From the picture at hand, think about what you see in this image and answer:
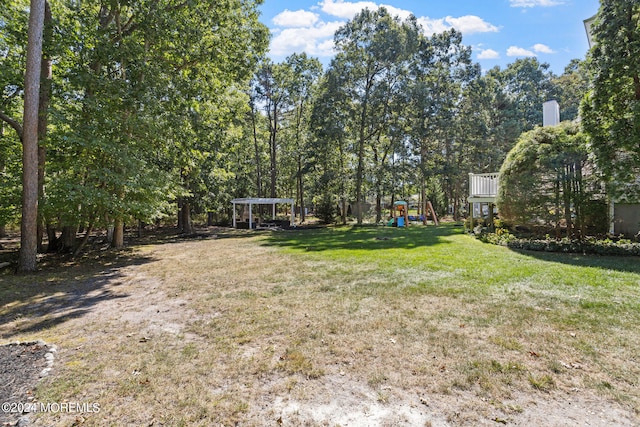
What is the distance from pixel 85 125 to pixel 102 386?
26.1 ft

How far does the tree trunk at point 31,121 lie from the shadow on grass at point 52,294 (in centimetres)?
131

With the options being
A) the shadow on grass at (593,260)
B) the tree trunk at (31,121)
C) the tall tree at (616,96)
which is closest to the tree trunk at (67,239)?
the tree trunk at (31,121)

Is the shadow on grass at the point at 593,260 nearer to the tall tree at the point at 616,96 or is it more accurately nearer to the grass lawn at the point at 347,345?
the grass lawn at the point at 347,345

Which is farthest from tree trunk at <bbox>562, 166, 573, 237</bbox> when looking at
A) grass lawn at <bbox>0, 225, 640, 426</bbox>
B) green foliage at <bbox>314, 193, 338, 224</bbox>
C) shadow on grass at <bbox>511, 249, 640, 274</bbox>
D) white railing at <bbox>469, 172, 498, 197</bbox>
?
green foliage at <bbox>314, 193, 338, 224</bbox>

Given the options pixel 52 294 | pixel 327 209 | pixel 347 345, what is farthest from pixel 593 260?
pixel 327 209

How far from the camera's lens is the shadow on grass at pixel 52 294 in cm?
448

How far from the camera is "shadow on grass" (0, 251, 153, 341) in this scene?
4477 millimetres

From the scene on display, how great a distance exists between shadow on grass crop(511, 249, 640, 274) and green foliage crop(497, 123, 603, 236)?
3.77 ft

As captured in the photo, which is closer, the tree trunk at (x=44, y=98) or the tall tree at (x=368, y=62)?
the tree trunk at (x=44, y=98)

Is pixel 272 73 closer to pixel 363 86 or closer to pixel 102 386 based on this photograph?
pixel 363 86

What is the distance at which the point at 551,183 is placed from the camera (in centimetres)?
913

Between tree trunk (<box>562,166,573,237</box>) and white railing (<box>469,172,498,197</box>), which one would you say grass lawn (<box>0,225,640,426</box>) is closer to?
tree trunk (<box>562,166,573,237</box>)

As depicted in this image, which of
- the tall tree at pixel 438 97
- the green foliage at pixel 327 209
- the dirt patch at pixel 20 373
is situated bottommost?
the dirt patch at pixel 20 373

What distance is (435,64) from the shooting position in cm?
2555
